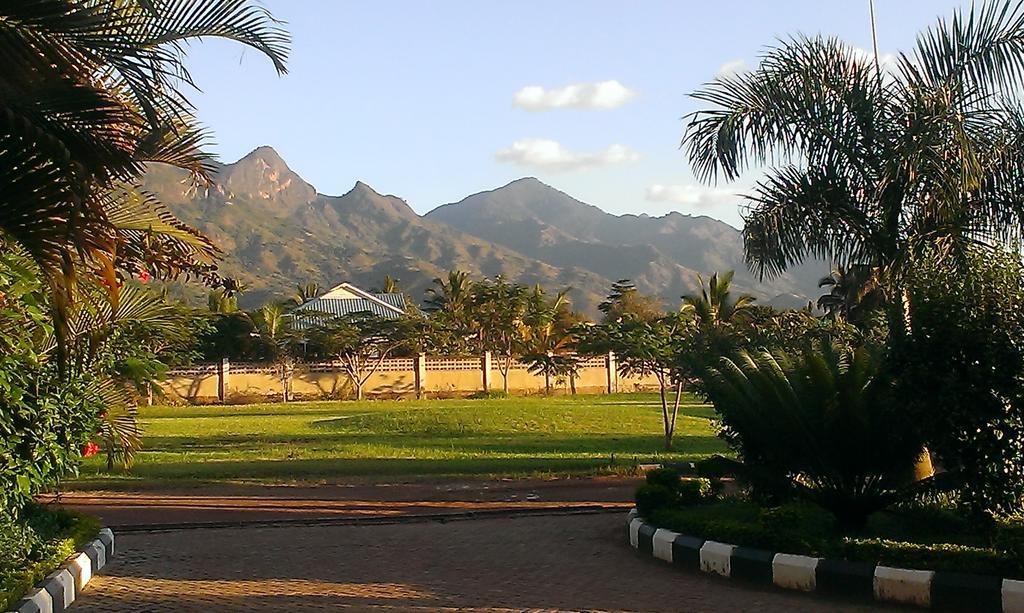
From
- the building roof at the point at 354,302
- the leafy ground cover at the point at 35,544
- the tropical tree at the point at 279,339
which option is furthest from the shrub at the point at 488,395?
the leafy ground cover at the point at 35,544

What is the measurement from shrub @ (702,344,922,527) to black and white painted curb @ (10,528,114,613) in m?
5.42

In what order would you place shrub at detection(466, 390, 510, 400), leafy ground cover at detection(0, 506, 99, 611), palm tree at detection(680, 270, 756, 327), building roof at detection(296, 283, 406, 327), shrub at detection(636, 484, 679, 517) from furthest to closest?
building roof at detection(296, 283, 406, 327) < shrub at detection(466, 390, 510, 400) < palm tree at detection(680, 270, 756, 327) < shrub at detection(636, 484, 679, 517) < leafy ground cover at detection(0, 506, 99, 611)

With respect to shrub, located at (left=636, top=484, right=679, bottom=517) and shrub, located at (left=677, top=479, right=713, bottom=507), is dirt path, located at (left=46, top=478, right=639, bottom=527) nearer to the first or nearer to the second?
shrub, located at (left=677, top=479, right=713, bottom=507)

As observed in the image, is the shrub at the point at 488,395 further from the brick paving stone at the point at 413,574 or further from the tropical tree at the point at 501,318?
the brick paving stone at the point at 413,574

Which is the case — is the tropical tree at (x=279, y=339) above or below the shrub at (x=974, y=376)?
above

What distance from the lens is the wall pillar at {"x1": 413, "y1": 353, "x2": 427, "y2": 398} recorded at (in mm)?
44781

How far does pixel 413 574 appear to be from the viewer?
7.96m

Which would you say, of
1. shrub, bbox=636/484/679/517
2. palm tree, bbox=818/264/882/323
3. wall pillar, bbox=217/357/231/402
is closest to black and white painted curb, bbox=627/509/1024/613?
shrub, bbox=636/484/679/517

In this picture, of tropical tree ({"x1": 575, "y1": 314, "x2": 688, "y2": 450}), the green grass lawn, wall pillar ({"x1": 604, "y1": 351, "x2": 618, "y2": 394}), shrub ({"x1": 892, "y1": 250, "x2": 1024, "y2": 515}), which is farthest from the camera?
wall pillar ({"x1": 604, "y1": 351, "x2": 618, "y2": 394})

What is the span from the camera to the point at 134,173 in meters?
5.40

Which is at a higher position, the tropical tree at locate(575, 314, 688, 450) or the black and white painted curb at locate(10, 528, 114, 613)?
the tropical tree at locate(575, 314, 688, 450)

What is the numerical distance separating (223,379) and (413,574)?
37001 mm

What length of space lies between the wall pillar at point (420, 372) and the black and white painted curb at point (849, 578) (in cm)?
3676

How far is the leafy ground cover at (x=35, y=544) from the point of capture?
669cm
